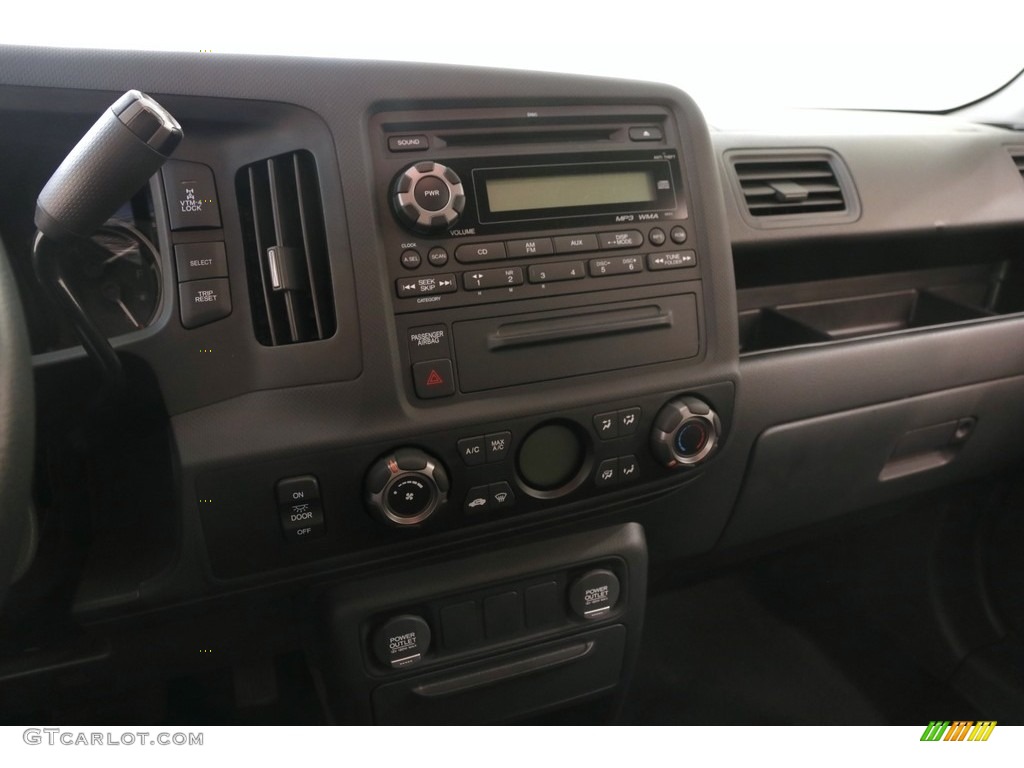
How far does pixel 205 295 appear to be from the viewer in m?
0.63

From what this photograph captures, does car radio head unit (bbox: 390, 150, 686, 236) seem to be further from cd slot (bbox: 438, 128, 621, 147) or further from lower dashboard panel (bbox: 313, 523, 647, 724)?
lower dashboard panel (bbox: 313, 523, 647, 724)

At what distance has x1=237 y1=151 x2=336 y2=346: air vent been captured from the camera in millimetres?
649

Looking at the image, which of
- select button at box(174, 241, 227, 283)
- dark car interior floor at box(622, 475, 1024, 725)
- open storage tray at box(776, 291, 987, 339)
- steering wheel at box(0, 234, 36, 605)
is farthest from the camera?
dark car interior floor at box(622, 475, 1024, 725)

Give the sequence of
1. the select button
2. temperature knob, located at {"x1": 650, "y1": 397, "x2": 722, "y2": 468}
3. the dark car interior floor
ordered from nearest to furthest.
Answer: the select button, temperature knob, located at {"x1": 650, "y1": 397, "x2": 722, "y2": 468}, the dark car interior floor

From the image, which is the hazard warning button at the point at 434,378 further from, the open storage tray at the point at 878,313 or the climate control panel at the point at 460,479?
the open storage tray at the point at 878,313

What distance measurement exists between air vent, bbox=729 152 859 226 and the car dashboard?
0.19ft

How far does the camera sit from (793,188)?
3.46ft

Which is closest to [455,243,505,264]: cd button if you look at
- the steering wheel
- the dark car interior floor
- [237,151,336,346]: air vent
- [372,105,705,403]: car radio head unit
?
[372,105,705,403]: car radio head unit

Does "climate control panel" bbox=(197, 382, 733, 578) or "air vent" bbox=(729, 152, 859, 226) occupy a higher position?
"air vent" bbox=(729, 152, 859, 226)

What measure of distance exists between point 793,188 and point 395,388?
0.70 metres

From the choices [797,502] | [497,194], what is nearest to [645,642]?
[797,502]

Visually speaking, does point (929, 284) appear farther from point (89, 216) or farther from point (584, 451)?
point (89, 216)

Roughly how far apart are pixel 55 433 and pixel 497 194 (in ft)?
1.62
